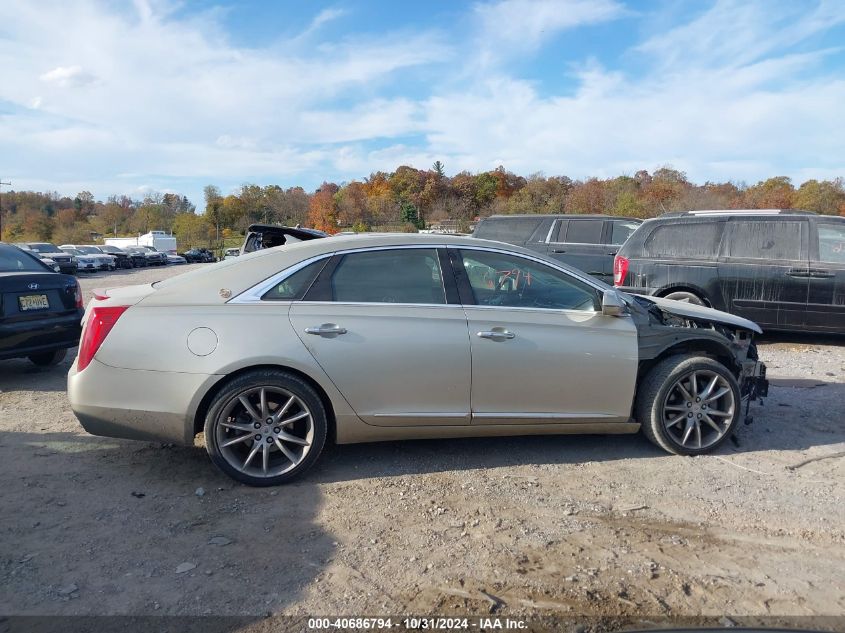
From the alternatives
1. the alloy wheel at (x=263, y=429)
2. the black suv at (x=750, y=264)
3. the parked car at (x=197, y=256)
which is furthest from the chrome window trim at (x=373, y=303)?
the parked car at (x=197, y=256)

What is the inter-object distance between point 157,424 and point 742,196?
44.3 meters

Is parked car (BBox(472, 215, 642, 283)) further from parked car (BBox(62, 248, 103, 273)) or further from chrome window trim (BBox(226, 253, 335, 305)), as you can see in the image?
parked car (BBox(62, 248, 103, 273))

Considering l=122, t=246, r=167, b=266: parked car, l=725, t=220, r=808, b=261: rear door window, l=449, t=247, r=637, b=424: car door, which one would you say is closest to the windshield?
l=122, t=246, r=167, b=266: parked car

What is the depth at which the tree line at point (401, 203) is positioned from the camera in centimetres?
2884

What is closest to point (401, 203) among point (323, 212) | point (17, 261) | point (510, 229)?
point (323, 212)

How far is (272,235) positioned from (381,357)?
382cm

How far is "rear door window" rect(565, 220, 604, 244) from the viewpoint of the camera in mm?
11188

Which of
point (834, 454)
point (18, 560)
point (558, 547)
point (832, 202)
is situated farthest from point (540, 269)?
point (832, 202)

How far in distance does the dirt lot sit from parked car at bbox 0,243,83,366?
1.79m

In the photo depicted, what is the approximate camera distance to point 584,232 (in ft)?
36.9

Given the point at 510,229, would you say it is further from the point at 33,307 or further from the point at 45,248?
the point at 45,248

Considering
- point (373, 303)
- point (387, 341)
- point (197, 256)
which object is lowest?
point (197, 256)

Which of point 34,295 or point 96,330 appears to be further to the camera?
point 34,295

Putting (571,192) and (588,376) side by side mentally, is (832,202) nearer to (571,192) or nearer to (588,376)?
(571,192)
